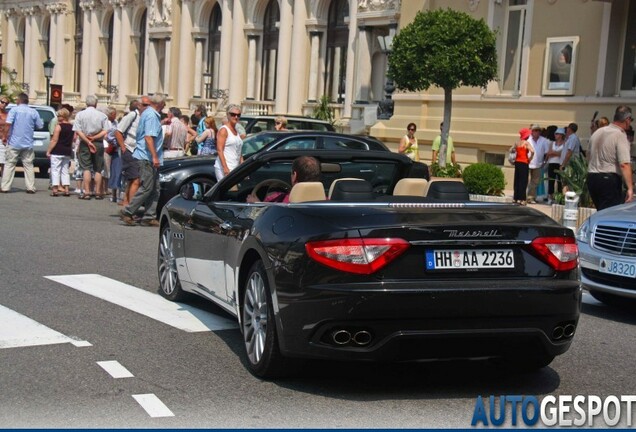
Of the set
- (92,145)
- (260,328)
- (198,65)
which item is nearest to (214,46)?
(198,65)

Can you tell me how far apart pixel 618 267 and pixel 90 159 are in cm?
1277

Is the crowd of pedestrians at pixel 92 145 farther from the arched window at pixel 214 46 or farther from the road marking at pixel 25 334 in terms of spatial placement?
the arched window at pixel 214 46

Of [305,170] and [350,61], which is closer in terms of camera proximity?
[305,170]

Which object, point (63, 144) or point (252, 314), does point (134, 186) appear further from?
point (252, 314)

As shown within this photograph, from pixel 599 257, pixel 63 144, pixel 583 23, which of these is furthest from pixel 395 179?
pixel 583 23

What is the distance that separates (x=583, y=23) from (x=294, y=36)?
15.4m

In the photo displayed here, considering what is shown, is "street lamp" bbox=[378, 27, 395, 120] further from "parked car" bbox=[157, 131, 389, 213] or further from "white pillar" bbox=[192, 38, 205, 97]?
"white pillar" bbox=[192, 38, 205, 97]

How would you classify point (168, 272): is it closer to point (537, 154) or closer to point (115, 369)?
point (115, 369)

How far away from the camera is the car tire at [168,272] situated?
357 inches

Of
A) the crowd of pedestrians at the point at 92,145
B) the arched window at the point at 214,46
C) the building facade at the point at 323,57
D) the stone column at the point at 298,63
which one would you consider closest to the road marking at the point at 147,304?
the crowd of pedestrians at the point at 92,145

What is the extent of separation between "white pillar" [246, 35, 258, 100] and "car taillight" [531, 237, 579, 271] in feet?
115

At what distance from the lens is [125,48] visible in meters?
50.0

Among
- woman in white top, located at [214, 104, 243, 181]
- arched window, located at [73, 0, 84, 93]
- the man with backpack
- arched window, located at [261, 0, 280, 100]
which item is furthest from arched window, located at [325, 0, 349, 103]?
arched window, located at [73, 0, 84, 93]

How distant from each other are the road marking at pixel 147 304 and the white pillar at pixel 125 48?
40.7m
